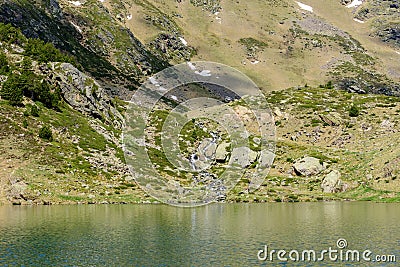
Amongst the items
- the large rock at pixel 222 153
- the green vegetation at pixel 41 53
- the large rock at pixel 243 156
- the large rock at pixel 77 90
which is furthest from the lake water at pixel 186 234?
the green vegetation at pixel 41 53

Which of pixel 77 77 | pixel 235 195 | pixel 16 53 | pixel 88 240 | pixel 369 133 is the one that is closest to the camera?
pixel 88 240

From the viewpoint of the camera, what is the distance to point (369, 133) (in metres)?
104

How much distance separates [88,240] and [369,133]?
82.5 metres

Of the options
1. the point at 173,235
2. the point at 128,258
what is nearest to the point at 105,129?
the point at 173,235

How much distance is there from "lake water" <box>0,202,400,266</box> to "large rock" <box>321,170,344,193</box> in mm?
13782

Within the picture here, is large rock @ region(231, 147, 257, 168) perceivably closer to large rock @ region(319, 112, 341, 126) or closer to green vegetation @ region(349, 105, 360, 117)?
large rock @ region(319, 112, 341, 126)

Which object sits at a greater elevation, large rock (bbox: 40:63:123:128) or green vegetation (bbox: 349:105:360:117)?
large rock (bbox: 40:63:123:128)

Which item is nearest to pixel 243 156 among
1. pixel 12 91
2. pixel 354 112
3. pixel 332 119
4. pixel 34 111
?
pixel 332 119

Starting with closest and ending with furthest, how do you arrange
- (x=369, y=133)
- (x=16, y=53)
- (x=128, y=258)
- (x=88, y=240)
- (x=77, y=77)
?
(x=128, y=258), (x=88, y=240), (x=369, y=133), (x=77, y=77), (x=16, y=53)

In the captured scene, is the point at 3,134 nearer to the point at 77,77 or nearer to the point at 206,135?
the point at 77,77

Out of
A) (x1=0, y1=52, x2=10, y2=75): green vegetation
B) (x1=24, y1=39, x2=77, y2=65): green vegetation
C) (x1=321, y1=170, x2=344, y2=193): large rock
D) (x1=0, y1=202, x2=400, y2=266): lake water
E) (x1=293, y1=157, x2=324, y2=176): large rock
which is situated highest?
(x1=24, y1=39, x2=77, y2=65): green vegetation

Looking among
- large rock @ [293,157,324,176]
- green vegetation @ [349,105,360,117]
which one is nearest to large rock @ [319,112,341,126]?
green vegetation @ [349,105,360,117]

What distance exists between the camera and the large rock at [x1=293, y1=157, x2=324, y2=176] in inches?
3369

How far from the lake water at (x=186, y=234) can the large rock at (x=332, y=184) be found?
45.2 ft
